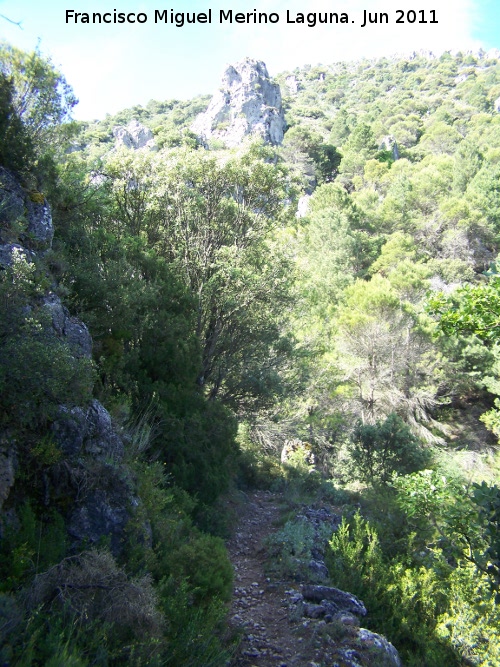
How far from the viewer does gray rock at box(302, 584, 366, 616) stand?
19.3ft

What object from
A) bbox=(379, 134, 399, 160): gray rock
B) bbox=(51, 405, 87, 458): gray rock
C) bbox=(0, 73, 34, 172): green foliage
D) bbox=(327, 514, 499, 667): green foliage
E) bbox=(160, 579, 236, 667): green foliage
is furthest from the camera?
bbox=(379, 134, 399, 160): gray rock

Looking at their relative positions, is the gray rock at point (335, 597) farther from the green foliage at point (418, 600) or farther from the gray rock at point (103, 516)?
the gray rock at point (103, 516)

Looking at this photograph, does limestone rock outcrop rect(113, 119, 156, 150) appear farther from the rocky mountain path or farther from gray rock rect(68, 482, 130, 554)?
gray rock rect(68, 482, 130, 554)

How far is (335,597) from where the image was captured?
599 centimetres

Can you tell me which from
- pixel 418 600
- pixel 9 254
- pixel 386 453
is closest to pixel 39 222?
pixel 9 254

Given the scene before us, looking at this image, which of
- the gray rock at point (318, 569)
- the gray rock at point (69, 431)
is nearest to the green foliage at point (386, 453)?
the gray rock at point (318, 569)

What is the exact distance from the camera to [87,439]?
4699mm

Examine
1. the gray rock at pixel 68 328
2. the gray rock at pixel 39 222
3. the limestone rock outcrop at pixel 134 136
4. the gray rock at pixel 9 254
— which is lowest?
the gray rock at pixel 68 328

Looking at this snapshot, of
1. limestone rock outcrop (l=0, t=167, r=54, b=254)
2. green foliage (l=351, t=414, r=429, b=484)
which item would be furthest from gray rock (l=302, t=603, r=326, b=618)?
green foliage (l=351, t=414, r=429, b=484)

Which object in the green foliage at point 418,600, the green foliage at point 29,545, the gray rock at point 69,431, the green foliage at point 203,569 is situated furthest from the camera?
the green foliage at point 418,600

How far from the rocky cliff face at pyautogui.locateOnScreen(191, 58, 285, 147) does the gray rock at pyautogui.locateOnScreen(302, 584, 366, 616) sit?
5345 cm

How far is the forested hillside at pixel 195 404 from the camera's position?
3.66 meters

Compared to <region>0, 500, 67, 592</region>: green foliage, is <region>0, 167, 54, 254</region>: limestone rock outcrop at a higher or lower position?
higher

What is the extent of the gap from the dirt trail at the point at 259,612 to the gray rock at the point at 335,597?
0.33m
